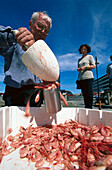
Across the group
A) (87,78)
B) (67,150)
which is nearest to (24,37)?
(67,150)

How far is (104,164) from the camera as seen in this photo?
0.47m

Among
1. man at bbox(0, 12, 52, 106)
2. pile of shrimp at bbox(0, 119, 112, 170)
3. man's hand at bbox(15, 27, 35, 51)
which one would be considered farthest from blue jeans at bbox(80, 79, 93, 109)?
man's hand at bbox(15, 27, 35, 51)

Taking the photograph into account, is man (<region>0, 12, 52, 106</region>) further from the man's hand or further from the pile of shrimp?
the pile of shrimp

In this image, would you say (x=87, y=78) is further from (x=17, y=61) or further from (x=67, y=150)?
(x=67, y=150)

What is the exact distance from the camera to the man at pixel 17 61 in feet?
4.51

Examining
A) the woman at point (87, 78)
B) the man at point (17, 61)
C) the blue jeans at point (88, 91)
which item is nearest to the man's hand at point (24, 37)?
the man at point (17, 61)

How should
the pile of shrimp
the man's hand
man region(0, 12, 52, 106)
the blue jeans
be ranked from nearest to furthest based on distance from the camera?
the pile of shrimp < the man's hand < man region(0, 12, 52, 106) < the blue jeans

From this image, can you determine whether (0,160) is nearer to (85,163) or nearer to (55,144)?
(55,144)

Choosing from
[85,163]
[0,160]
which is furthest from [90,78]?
[0,160]

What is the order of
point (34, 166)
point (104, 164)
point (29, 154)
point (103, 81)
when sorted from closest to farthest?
1. point (104, 164)
2. point (34, 166)
3. point (29, 154)
4. point (103, 81)

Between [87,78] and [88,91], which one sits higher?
[87,78]

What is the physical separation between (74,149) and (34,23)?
5.36ft

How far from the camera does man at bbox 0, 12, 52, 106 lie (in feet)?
4.51

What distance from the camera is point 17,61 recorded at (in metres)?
1.54
